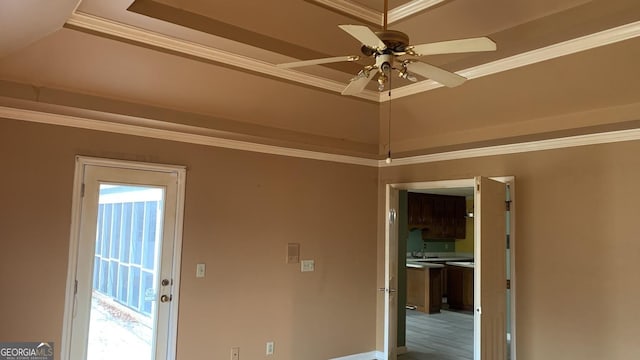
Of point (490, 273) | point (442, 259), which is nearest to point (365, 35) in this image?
point (490, 273)

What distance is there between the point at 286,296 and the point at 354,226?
1180mm

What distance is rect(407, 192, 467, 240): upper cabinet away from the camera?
371 inches

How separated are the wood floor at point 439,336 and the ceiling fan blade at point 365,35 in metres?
4.49

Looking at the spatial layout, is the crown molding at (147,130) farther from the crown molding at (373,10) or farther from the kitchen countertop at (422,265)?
the kitchen countertop at (422,265)

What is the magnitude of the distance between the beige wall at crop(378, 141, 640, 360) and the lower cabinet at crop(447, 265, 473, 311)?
4.35 m

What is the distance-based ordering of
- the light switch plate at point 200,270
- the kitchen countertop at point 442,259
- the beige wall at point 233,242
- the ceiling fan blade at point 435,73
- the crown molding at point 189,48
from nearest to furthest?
the ceiling fan blade at point 435,73, the crown molding at point 189,48, the beige wall at point 233,242, the light switch plate at point 200,270, the kitchen countertop at point 442,259

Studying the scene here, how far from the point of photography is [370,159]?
5578 mm

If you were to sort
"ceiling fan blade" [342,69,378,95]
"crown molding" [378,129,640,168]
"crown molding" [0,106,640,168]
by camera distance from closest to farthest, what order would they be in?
"ceiling fan blade" [342,69,378,95], "crown molding" [0,106,640,168], "crown molding" [378,129,640,168]

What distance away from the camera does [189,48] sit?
11.3ft

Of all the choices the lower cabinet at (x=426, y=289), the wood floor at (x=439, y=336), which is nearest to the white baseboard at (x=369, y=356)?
the wood floor at (x=439, y=336)

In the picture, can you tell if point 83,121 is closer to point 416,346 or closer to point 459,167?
point 459,167

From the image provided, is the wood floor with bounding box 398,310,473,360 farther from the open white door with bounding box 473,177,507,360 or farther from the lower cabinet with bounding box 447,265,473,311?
the open white door with bounding box 473,177,507,360

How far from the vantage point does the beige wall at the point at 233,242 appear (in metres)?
3.47

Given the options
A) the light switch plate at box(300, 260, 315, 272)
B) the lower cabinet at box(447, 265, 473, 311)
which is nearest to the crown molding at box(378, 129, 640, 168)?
the light switch plate at box(300, 260, 315, 272)
